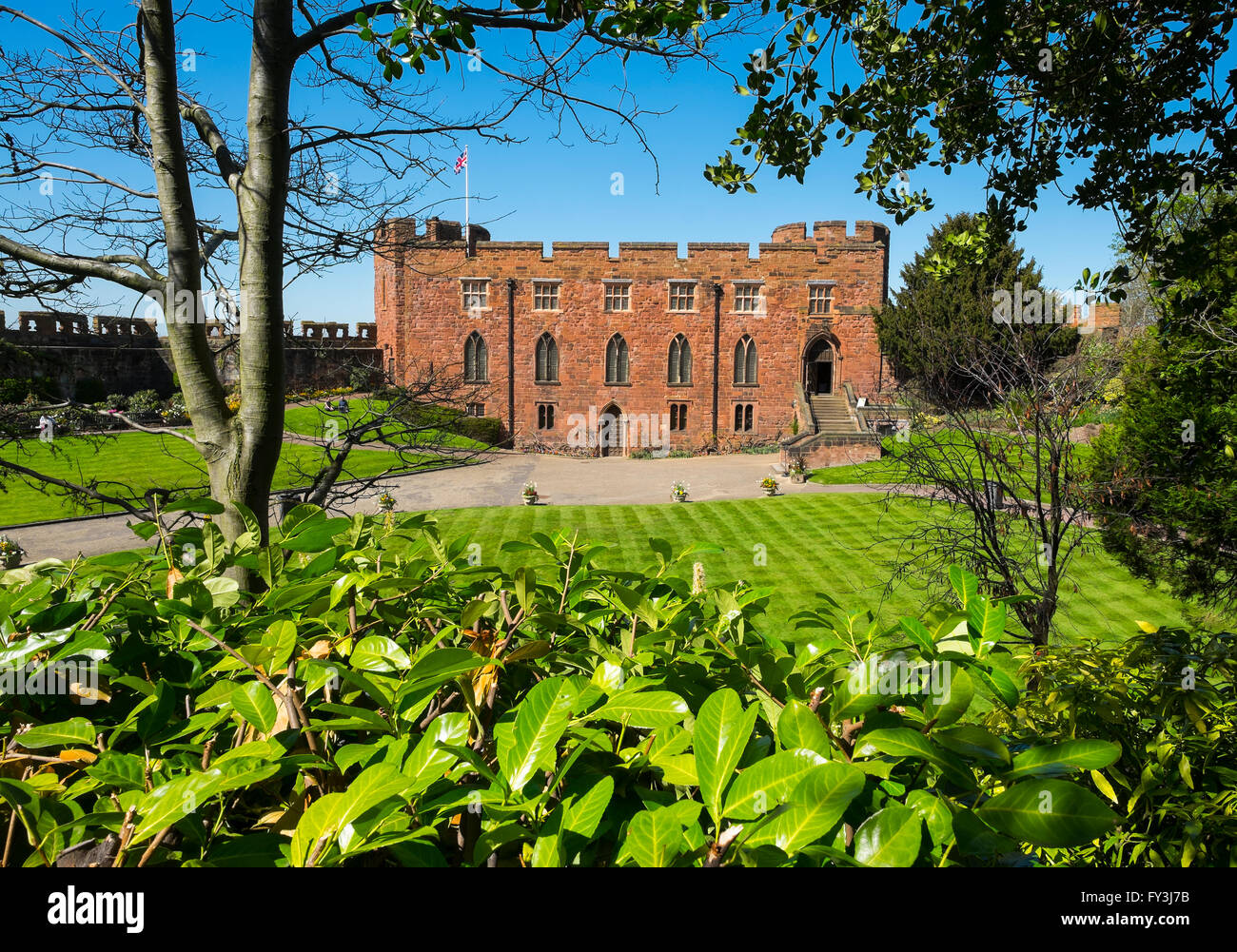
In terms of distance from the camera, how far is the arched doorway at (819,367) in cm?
3247

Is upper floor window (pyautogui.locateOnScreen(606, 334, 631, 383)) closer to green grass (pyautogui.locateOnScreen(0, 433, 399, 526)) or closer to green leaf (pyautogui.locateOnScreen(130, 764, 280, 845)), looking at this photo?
green grass (pyautogui.locateOnScreen(0, 433, 399, 526))

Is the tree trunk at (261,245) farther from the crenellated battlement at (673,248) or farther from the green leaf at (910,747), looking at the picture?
the crenellated battlement at (673,248)

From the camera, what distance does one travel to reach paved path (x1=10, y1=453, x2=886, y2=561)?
1518 centimetres

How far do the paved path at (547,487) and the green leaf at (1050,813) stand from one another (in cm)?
1486

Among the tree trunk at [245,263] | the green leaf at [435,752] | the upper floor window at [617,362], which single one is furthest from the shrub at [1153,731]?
the upper floor window at [617,362]

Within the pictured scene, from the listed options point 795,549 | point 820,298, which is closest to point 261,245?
point 795,549

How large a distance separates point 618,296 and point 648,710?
105 feet

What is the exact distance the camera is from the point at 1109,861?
1396 mm

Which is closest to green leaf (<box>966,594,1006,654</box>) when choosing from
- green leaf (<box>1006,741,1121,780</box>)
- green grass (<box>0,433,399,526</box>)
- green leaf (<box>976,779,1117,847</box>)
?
Answer: green leaf (<box>1006,741,1121,780</box>)

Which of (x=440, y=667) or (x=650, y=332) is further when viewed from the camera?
(x=650, y=332)

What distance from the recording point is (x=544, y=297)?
32156mm

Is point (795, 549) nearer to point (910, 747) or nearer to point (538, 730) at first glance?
point (910, 747)

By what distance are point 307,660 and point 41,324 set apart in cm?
3483
